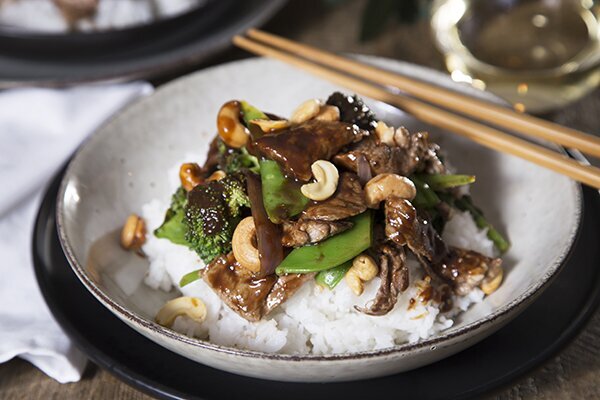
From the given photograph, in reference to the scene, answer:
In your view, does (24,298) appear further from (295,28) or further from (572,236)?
(295,28)

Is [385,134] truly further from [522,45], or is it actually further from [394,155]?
[522,45]

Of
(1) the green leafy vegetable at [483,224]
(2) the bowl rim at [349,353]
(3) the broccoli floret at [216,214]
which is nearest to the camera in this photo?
(2) the bowl rim at [349,353]

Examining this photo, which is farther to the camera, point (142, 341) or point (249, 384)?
point (142, 341)

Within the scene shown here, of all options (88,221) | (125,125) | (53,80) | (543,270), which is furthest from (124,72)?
(543,270)

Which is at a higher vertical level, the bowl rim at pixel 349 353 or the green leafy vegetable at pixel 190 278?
the bowl rim at pixel 349 353

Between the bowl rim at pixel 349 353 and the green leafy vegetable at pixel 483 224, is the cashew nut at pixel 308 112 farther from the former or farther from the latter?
the bowl rim at pixel 349 353

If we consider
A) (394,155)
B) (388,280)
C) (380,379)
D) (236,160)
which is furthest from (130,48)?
(380,379)

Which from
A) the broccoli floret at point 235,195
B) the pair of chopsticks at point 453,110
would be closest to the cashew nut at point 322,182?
the broccoli floret at point 235,195
